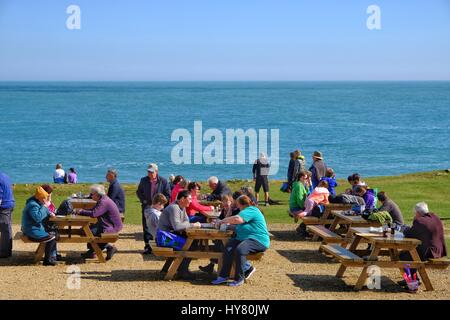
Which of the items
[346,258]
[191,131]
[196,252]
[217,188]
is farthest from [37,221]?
[191,131]

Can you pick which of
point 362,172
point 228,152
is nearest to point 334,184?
point 362,172

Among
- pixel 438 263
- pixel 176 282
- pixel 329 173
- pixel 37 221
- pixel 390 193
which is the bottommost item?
pixel 390 193

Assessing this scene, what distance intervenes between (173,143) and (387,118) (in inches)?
1778

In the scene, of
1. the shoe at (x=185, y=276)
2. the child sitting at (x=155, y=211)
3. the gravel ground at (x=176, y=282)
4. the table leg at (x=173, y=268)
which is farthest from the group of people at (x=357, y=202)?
the child sitting at (x=155, y=211)

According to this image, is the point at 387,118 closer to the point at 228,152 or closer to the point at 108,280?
the point at 228,152

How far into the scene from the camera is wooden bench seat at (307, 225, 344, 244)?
13453 mm

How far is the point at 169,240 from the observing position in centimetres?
1165

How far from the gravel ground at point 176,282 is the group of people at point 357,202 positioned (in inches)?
27.5

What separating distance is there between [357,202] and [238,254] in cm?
458

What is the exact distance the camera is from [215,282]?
1130 cm

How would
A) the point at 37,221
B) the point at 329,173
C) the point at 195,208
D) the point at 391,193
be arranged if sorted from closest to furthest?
the point at 37,221, the point at 195,208, the point at 329,173, the point at 391,193

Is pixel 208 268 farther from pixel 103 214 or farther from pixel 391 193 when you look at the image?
pixel 391 193

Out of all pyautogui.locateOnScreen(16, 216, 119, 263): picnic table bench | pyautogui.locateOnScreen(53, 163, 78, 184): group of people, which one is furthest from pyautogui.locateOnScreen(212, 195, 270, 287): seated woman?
pyautogui.locateOnScreen(53, 163, 78, 184): group of people

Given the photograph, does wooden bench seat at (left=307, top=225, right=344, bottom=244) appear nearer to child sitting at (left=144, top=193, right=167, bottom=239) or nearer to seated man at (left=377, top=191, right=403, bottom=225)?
seated man at (left=377, top=191, right=403, bottom=225)
